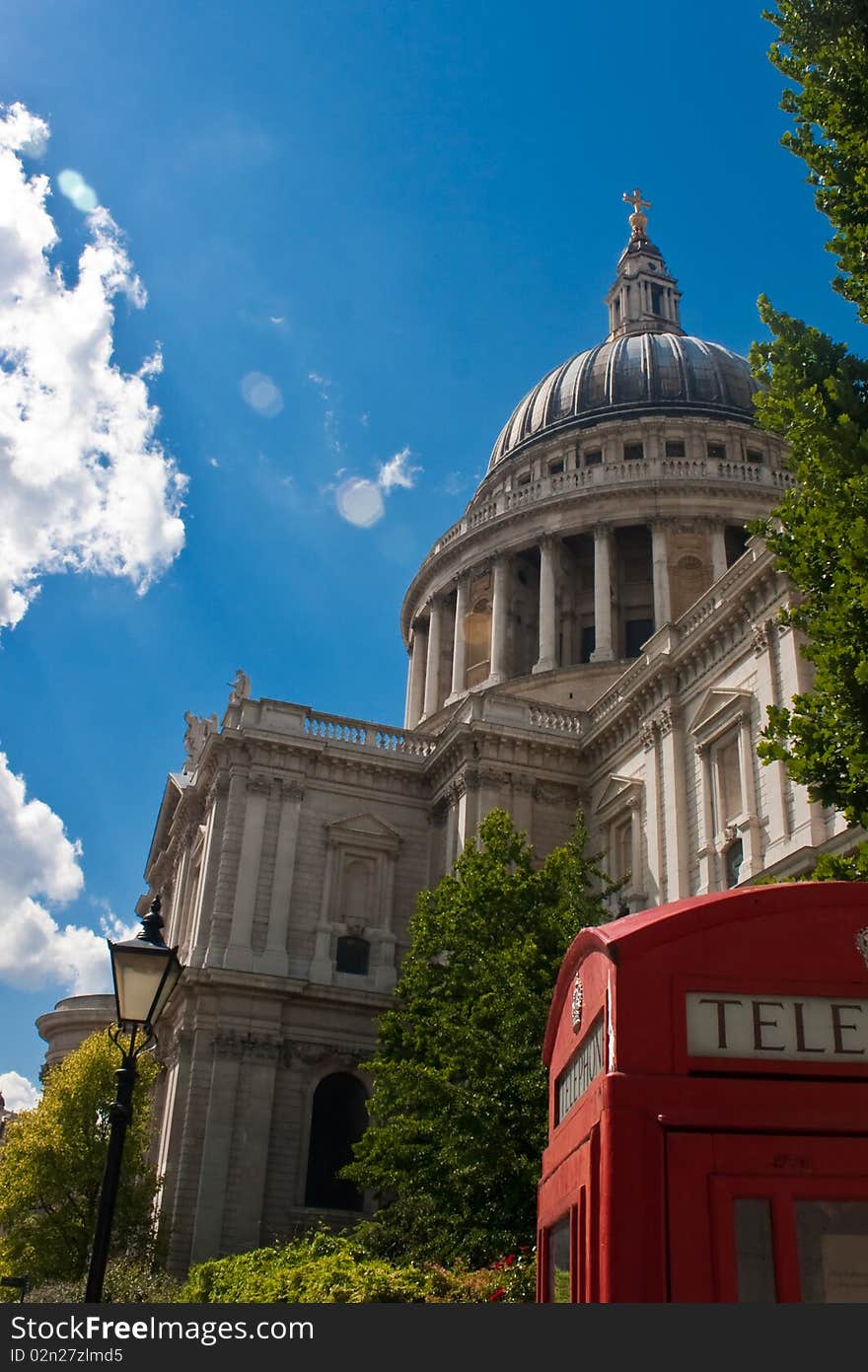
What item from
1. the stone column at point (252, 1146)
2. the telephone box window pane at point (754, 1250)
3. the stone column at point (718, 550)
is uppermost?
the stone column at point (718, 550)

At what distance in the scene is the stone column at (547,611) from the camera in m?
47.2

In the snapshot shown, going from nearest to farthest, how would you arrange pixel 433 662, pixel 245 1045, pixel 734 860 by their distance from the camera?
pixel 734 860, pixel 245 1045, pixel 433 662

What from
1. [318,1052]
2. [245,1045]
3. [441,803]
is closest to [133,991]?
[245,1045]

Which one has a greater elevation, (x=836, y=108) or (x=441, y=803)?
(x=441, y=803)

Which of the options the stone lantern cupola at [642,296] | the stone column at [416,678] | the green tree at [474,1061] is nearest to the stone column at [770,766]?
the green tree at [474,1061]

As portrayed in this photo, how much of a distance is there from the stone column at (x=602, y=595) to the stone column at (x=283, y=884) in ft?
49.2

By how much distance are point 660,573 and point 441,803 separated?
616 inches

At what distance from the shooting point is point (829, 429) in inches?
487

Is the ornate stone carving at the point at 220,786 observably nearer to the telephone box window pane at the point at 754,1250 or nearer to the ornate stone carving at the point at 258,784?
the ornate stone carving at the point at 258,784

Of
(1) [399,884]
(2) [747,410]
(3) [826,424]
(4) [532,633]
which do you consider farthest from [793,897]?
(2) [747,410]

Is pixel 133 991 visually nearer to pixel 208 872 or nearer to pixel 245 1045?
Result: pixel 245 1045

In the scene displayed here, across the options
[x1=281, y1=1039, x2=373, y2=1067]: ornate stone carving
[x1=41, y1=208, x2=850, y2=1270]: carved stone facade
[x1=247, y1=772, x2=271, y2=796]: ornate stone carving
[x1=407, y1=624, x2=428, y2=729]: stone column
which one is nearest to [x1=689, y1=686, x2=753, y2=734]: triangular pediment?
[x1=41, y1=208, x2=850, y2=1270]: carved stone facade

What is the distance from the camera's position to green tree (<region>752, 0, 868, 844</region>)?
1145cm

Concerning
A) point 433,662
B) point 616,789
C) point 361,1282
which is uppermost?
point 433,662
